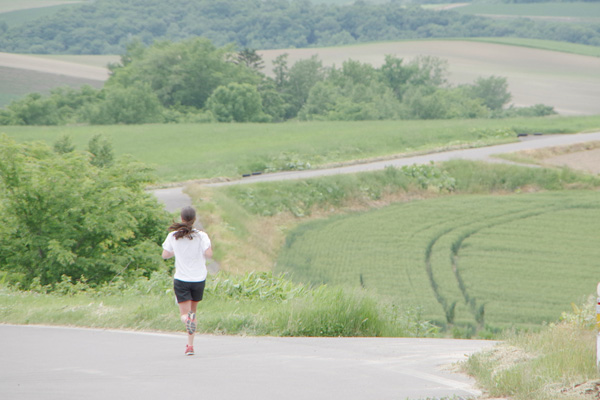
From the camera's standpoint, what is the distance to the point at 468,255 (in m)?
28.4

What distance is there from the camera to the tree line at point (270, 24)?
152 m

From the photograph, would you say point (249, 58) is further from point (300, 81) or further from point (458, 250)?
point (458, 250)

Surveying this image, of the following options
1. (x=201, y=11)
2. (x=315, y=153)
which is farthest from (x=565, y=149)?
(x=201, y=11)

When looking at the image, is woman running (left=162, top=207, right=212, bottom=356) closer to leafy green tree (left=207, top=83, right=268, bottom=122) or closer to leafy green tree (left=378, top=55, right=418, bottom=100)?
leafy green tree (left=207, top=83, right=268, bottom=122)

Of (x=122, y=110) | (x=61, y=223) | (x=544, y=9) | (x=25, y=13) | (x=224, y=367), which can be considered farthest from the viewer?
(x=544, y=9)

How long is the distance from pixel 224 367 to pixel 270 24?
170227mm

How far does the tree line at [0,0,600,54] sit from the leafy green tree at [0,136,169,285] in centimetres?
13688

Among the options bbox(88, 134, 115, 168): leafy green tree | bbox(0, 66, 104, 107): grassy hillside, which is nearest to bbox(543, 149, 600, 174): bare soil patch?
bbox(88, 134, 115, 168): leafy green tree

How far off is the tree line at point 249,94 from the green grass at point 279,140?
74.4ft

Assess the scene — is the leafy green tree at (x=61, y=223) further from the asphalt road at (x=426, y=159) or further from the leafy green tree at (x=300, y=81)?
the leafy green tree at (x=300, y=81)

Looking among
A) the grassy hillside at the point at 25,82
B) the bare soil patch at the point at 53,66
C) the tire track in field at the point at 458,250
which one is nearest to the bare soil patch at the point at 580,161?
the tire track in field at the point at 458,250

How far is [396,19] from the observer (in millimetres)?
177750

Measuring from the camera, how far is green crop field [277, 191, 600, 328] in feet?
73.6

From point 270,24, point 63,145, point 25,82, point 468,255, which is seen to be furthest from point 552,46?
point 63,145
